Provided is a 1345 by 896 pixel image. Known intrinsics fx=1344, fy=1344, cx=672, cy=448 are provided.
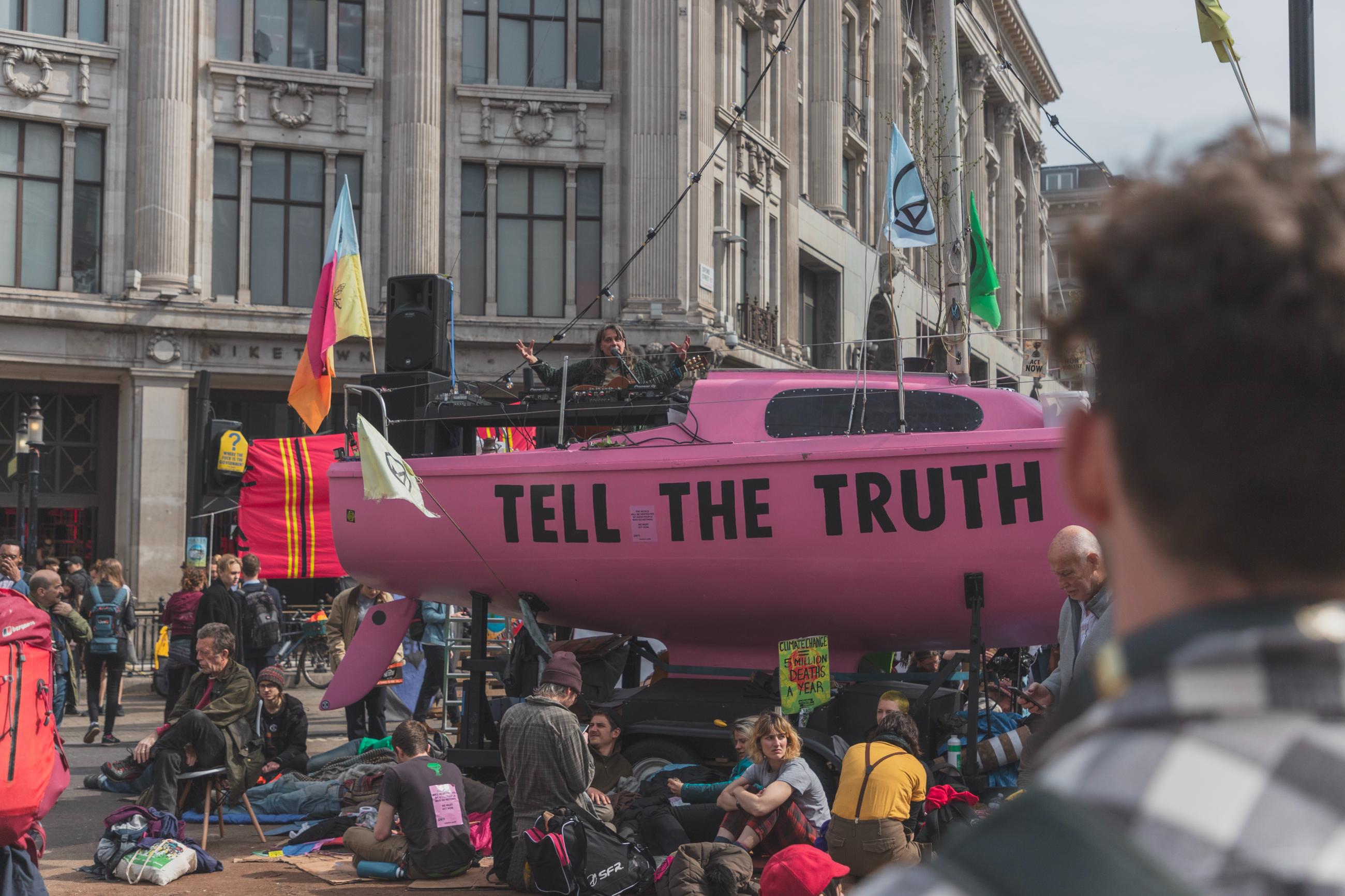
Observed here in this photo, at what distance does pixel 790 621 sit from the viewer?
10461 millimetres

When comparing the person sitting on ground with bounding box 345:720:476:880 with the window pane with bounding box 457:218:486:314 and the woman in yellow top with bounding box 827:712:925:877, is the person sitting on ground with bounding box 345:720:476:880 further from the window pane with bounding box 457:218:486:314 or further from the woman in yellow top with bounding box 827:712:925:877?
the window pane with bounding box 457:218:486:314

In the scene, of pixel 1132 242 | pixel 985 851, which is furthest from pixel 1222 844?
pixel 1132 242

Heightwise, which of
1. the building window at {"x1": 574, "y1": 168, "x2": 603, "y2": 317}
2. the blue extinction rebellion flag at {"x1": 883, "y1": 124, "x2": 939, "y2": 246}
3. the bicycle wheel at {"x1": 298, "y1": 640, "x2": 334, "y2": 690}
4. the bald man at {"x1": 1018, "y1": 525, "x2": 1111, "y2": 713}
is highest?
the building window at {"x1": 574, "y1": 168, "x2": 603, "y2": 317}


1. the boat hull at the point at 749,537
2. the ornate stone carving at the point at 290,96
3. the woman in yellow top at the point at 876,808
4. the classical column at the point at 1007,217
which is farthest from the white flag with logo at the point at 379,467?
the classical column at the point at 1007,217

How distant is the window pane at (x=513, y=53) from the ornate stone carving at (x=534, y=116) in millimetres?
523

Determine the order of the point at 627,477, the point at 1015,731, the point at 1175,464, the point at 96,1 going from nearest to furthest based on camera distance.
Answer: the point at 1175,464 < the point at 1015,731 < the point at 627,477 < the point at 96,1

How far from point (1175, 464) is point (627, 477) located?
9321 millimetres

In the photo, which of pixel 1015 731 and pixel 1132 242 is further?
pixel 1015 731

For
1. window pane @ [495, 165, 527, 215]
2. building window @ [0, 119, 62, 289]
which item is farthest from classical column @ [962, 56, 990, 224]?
building window @ [0, 119, 62, 289]

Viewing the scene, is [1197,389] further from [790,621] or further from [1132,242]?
[790,621]

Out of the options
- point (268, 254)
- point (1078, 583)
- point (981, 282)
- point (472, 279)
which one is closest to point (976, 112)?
point (472, 279)

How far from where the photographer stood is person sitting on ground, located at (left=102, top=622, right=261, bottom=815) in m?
9.73

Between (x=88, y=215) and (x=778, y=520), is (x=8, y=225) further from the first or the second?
(x=778, y=520)

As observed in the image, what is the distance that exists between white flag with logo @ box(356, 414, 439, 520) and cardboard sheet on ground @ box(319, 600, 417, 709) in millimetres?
2312
